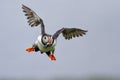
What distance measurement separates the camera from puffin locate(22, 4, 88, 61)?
288 inches

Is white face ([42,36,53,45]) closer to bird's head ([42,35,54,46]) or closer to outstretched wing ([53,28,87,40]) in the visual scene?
bird's head ([42,35,54,46])

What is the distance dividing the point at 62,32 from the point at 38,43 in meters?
0.93

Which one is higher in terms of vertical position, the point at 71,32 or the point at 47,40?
the point at 71,32

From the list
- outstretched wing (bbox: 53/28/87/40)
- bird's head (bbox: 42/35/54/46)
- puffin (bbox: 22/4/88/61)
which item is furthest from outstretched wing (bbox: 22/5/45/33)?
bird's head (bbox: 42/35/54/46)

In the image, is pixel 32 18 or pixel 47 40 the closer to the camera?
pixel 47 40

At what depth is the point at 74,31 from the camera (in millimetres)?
8602

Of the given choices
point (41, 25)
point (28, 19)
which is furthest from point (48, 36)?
point (28, 19)

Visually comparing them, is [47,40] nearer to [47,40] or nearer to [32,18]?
[47,40]

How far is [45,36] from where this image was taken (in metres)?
7.34

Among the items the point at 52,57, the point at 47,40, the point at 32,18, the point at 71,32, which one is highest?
the point at 32,18

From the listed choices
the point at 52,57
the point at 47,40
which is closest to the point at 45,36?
the point at 47,40

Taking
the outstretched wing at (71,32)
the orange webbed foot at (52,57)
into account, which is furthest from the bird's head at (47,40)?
the outstretched wing at (71,32)

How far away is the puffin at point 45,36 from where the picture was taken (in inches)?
288

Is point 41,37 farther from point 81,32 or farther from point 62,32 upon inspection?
point 81,32
